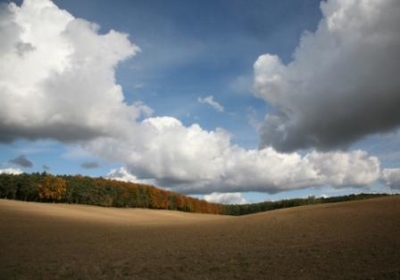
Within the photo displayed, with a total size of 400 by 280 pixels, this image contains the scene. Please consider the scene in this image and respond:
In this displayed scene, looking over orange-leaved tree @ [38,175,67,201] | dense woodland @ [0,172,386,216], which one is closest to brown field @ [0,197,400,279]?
dense woodland @ [0,172,386,216]

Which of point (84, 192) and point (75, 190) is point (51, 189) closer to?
point (75, 190)

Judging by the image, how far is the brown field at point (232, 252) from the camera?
47.6 feet

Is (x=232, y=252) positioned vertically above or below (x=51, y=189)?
below

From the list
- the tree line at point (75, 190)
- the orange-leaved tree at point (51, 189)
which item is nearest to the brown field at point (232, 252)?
the orange-leaved tree at point (51, 189)

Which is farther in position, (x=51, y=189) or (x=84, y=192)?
(x=84, y=192)

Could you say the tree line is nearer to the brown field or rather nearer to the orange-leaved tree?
the orange-leaved tree

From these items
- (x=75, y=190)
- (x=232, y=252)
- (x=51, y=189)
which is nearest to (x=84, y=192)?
(x=75, y=190)

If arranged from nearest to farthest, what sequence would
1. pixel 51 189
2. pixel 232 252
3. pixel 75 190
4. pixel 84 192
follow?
pixel 232 252
pixel 51 189
pixel 75 190
pixel 84 192

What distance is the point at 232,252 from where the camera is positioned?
721 inches

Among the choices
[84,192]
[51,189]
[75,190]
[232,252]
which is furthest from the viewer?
[84,192]

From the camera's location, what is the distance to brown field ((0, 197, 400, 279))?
47.6 ft

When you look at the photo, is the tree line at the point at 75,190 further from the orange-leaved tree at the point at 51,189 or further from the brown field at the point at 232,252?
the brown field at the point at 232,252

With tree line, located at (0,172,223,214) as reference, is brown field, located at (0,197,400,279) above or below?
below

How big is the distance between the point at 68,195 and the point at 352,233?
243 ft
